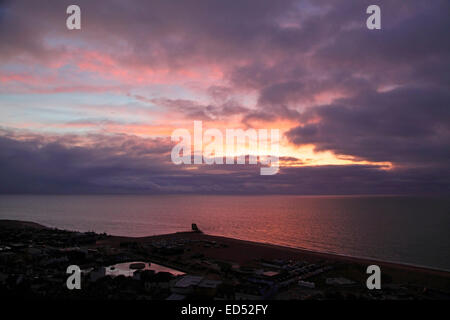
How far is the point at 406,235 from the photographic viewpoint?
187ft

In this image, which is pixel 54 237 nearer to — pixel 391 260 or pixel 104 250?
pixel 104 250

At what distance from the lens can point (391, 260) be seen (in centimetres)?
3841

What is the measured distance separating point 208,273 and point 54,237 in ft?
103

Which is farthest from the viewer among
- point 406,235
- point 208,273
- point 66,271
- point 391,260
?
point 406,235
